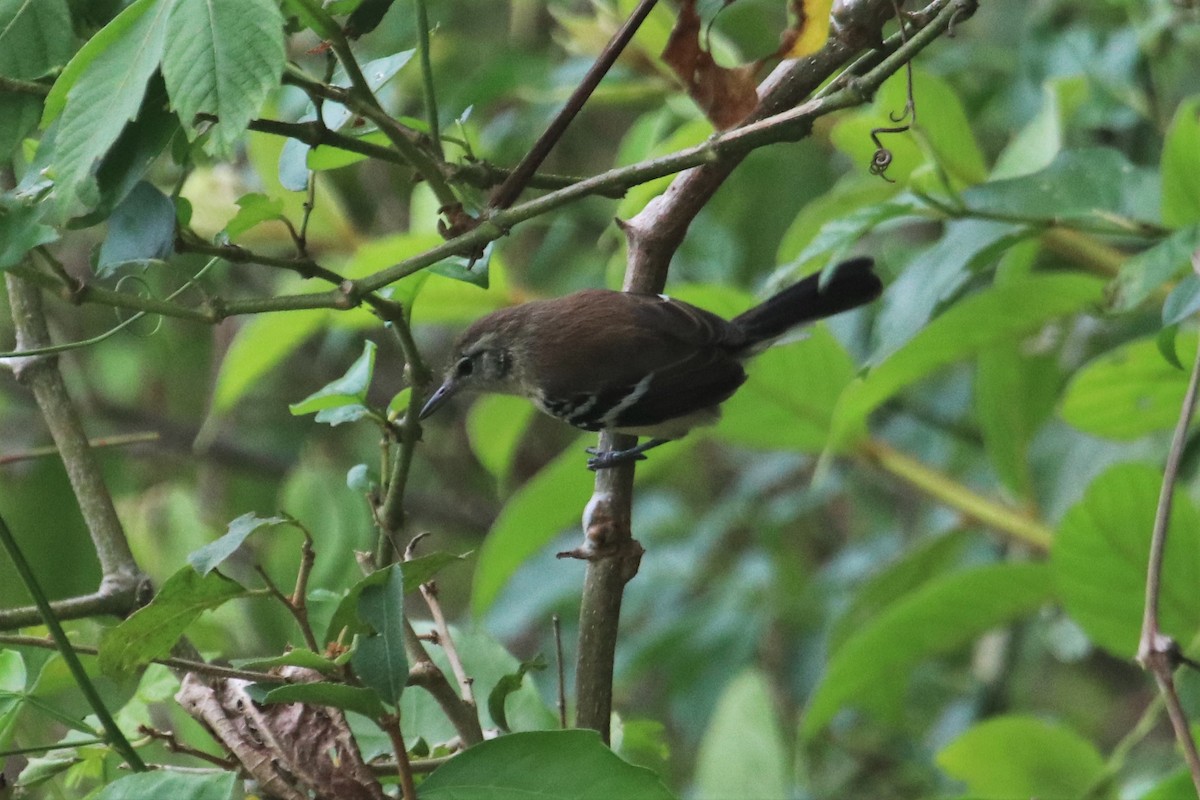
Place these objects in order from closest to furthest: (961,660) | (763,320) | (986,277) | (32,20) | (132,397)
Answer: (32,20), (763,320), (986,277), (961,660), (132,397)

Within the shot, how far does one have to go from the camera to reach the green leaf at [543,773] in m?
1.26

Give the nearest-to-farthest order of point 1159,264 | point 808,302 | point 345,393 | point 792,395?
point 345,393
point 1159,264
point 808,302
point 792,395

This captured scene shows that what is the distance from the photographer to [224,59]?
1169mm

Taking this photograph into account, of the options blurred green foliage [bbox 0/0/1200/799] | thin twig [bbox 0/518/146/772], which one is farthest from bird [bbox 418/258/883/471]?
thin twig [bbox 0/518/146/772]

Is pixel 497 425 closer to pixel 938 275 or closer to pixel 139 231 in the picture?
pixel 938 275

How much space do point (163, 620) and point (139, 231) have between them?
0.40 metres

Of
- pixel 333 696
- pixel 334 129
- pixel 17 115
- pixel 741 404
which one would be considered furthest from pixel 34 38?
pixel 741 404

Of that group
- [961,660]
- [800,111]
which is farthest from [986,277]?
[800,111]

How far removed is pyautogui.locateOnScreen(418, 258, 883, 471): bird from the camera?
9.05 ft

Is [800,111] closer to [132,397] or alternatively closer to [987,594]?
[987,594]

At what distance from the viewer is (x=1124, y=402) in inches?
97.7


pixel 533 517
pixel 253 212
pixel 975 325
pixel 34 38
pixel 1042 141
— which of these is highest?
pixel 34 38

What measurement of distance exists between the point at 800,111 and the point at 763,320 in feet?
4.90

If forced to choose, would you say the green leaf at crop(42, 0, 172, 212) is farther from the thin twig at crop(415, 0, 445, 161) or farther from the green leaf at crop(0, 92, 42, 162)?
the thin twig at crop(415, 0, 445, 161)
